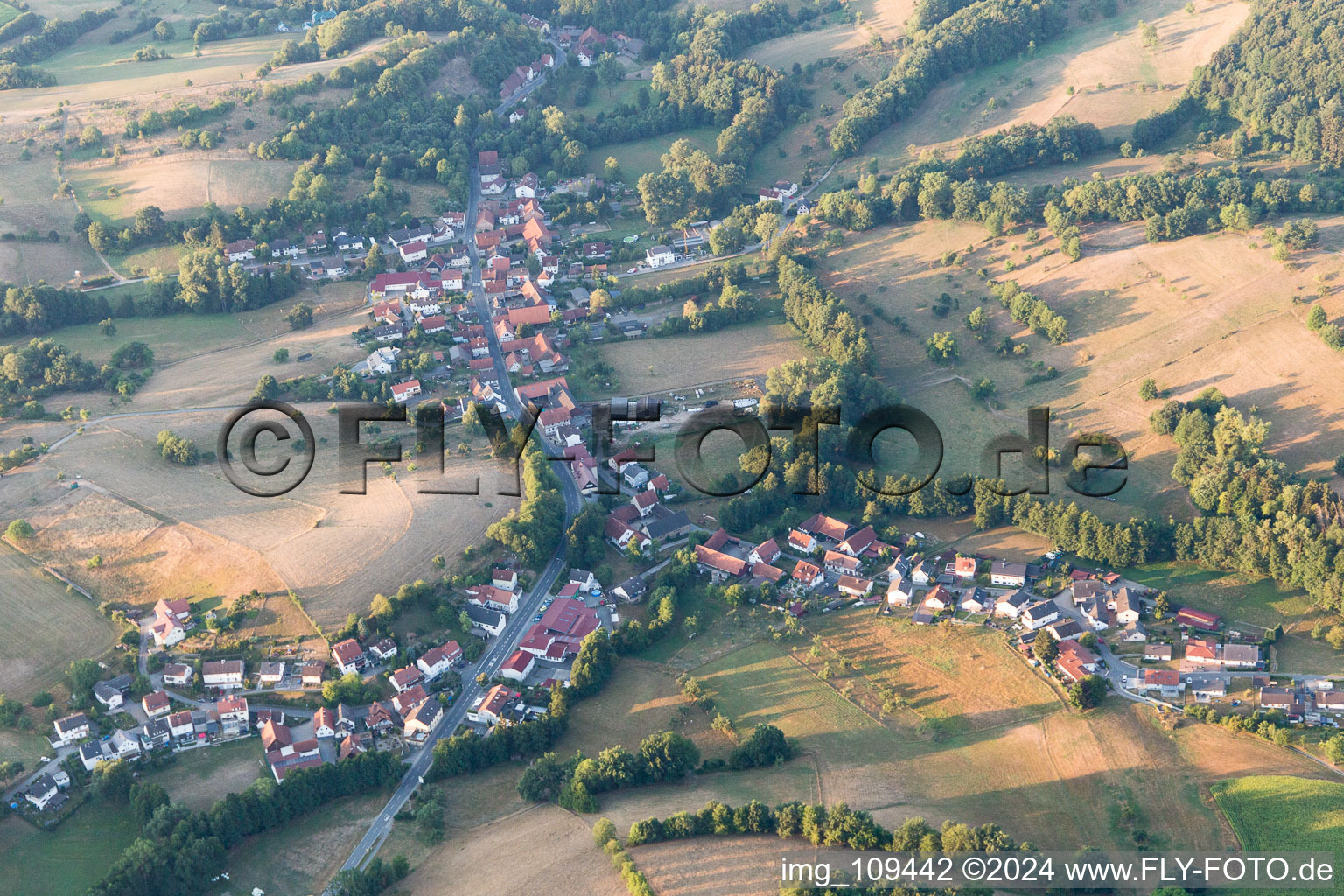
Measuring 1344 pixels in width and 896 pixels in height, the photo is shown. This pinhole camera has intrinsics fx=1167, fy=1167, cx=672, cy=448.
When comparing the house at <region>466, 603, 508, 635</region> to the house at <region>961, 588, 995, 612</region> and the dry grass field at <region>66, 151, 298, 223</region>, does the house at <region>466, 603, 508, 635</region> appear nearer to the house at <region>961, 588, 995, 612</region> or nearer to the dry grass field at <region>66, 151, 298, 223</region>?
the house at <region>961, 588, 995, 612</region>

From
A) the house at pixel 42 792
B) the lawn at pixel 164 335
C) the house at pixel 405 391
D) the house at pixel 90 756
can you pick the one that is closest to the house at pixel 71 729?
the house at pixel 90 756

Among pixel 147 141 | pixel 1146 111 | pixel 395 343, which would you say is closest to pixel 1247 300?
pixel 1146 111

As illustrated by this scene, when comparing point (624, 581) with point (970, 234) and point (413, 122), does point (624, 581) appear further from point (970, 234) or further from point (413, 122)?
point (413, 122)

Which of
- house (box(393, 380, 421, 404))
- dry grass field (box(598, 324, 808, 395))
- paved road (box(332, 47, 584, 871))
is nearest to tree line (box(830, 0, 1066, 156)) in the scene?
dry grass field (box(598, 324, 808, 395))

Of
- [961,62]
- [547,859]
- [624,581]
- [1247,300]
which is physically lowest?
[547,859]

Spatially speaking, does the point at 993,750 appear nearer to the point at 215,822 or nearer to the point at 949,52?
the point at 215,822

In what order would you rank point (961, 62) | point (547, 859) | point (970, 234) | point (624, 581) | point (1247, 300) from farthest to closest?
point (961, 62)
point (970, 234)
point (1247, 300)
point (624, 581)
point (547, 859)

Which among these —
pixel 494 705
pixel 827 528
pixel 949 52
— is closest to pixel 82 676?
pixel 494 705
